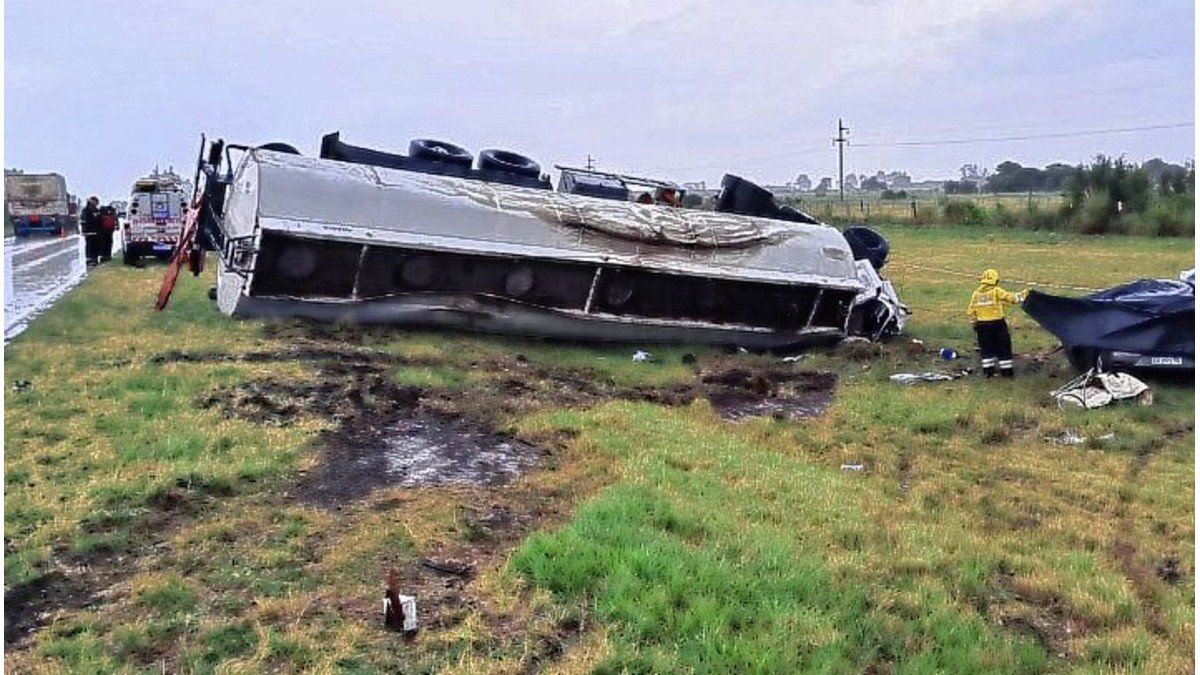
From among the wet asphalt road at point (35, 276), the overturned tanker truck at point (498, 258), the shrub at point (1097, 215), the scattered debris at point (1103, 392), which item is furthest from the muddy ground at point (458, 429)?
the shrub at point (1097, 215)

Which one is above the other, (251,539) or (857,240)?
(857,240)

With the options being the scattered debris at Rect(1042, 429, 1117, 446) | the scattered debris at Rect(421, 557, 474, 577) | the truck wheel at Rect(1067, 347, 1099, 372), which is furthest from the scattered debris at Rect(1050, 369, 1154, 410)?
the scattered debris at Rect(421, 557, 474, 577)

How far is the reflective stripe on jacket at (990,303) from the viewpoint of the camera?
10.2 m

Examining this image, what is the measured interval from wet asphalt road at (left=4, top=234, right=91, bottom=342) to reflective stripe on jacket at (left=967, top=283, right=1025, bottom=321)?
9745mm

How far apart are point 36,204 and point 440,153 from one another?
32973 millimetres

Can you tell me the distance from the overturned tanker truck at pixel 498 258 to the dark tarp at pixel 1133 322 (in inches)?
110

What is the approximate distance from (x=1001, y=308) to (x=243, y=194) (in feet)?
25.9

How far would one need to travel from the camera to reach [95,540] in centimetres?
447

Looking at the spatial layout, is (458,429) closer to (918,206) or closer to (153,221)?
(153,221)

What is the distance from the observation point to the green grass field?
367 cm

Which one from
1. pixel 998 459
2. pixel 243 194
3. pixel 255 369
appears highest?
pixel 243 194

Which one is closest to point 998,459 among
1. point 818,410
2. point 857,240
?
point 818,410

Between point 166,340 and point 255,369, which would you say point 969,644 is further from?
point 166,340

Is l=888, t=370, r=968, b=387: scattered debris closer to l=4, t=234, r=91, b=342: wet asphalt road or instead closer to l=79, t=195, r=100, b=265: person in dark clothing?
l=4, t=234, r=91, b=342: wet asphalt road
